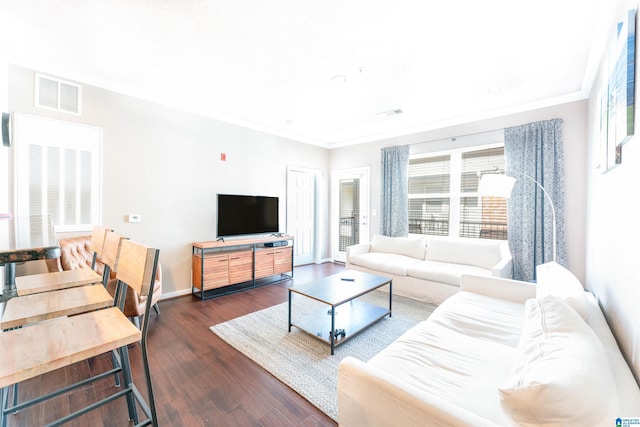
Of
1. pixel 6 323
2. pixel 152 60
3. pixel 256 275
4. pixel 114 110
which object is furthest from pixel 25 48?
pixel 256 275

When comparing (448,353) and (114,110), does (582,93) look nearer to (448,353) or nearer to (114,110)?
(448,353)

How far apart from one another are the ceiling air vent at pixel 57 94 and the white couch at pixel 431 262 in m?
3.82

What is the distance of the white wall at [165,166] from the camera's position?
3.02 meters

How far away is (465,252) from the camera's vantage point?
3721mm

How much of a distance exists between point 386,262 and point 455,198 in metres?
1.56

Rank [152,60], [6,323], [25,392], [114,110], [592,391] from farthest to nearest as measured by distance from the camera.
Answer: [114,110], [152,60], [25,392], [6,323], [592,391]

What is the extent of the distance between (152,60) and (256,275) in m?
2.85

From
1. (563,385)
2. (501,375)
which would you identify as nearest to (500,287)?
(501,375)

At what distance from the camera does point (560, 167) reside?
325cm

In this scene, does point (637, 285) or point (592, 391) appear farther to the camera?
point (637, 285)

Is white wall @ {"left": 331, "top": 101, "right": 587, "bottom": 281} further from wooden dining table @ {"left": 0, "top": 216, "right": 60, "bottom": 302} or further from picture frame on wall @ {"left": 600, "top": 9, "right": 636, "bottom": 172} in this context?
wooden dining table @ {"left": 0, "top": 216, "right": 60, "bottom": 302}

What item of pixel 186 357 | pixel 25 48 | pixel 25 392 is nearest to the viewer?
pixel 25 392

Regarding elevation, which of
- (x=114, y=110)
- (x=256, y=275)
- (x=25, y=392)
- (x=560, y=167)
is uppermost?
(x=114, y=110)

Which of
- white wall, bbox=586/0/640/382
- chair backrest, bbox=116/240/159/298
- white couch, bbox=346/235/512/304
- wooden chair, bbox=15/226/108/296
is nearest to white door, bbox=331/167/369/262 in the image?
white couch, bbox=346/235/512/304
